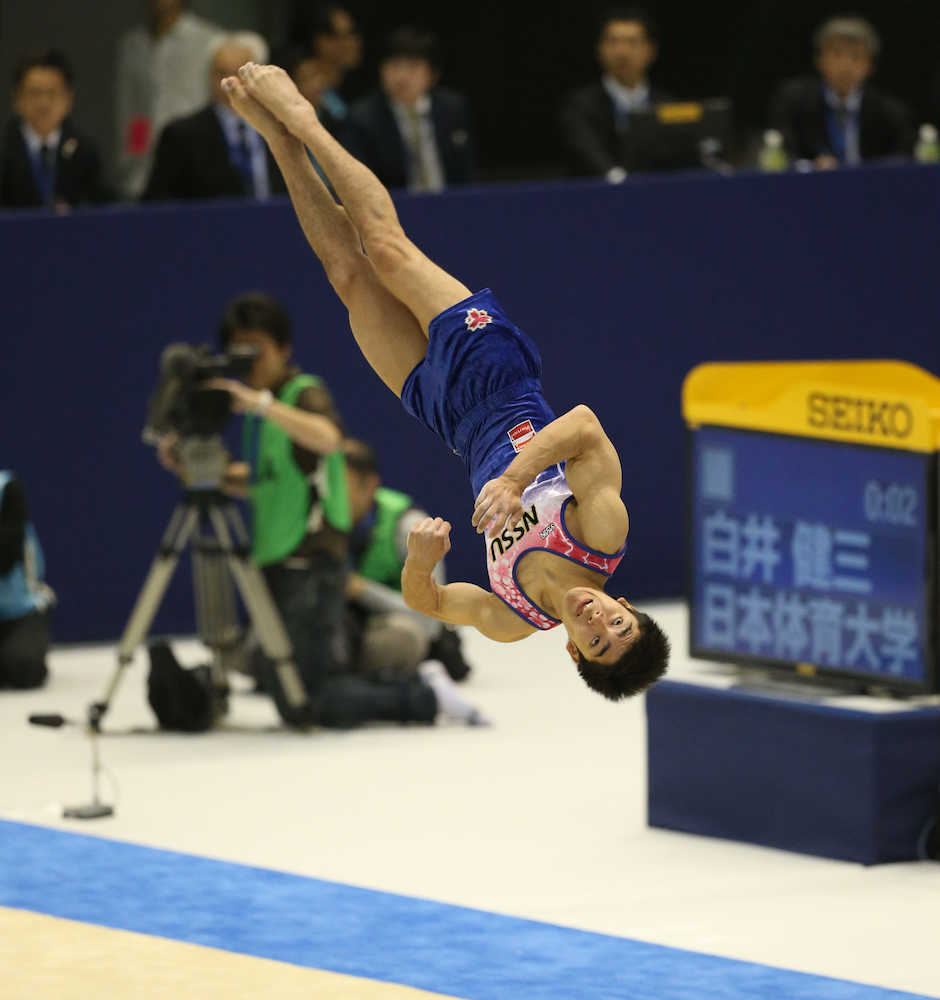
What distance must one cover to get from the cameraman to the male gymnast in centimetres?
236

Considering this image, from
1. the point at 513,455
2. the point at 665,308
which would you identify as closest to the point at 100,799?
the point at 513,455

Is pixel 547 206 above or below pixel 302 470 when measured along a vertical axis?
above

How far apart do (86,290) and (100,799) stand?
3089 millimetres

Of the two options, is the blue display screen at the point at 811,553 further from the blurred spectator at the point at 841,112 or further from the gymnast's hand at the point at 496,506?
the blurred spectator at the point at 841,112

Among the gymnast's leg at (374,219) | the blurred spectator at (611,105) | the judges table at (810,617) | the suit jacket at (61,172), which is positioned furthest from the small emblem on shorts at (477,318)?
the blurred spectator at (611,105)

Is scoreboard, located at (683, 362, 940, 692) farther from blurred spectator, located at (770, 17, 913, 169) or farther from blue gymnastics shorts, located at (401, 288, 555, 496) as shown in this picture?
blurred spectator, located at (770, 17, 913, 169)

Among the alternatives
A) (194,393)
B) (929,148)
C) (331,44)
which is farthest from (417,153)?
(194,393)

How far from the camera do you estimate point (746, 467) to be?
7.96 meters

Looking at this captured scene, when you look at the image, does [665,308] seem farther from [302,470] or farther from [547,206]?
[302,470]

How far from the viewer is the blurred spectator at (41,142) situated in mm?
10258

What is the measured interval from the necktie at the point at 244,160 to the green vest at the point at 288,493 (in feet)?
7.06

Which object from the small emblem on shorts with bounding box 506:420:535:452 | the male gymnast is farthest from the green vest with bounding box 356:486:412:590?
the small emblem on shorts with bounding box 506:420:535:452

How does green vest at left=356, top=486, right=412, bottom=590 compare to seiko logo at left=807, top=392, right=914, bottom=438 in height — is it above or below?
below

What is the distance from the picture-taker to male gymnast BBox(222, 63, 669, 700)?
5.66 metres
